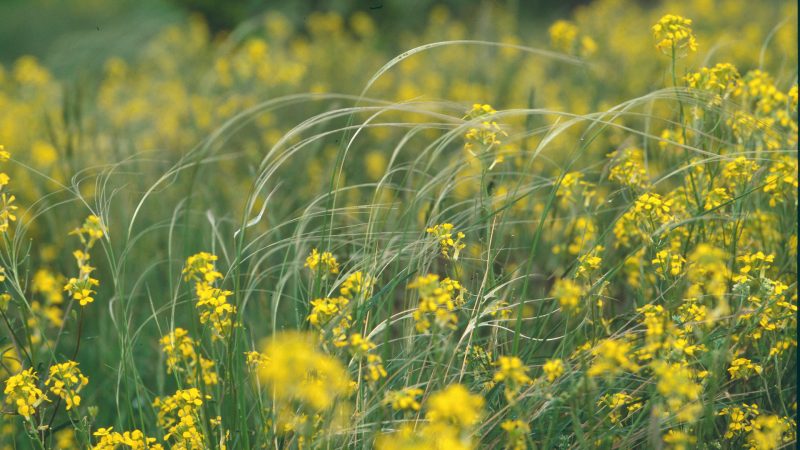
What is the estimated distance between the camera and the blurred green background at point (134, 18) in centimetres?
761

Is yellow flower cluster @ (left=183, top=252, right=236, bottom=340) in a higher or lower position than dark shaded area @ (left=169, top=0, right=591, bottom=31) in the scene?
lower

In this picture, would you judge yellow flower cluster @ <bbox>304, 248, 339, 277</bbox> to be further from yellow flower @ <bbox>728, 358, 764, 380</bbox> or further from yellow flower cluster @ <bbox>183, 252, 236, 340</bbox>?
yellow flower @ <bbox>728, 358, 764, 380</bbox>

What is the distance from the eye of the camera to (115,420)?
2.77 meters

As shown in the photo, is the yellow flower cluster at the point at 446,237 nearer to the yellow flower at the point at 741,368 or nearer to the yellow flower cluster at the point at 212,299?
the yellow flower cluster at the point at 212,299

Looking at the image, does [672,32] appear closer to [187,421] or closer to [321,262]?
[321,262]

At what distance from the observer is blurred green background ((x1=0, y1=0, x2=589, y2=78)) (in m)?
7.61

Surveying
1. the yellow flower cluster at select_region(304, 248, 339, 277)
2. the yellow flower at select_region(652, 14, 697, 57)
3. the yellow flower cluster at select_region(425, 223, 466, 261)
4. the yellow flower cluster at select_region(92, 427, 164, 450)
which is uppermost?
the yellow flower at select_region(652, 14, 697, 57)

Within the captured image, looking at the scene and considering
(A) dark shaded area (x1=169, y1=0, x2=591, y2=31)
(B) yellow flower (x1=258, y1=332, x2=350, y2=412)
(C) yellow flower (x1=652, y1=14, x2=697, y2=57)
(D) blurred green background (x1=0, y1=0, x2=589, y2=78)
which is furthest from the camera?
(A) dark shaded area (x1=169, y1=0, x2=591, y2=31)

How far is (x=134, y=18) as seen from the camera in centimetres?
952

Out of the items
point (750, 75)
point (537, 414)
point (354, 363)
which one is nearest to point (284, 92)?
point (750, 75)

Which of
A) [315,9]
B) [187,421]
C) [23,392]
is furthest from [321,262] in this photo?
[315,9]

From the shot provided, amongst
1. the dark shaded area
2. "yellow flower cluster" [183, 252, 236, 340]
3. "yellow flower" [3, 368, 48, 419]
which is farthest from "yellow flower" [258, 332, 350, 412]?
the dark shaded area

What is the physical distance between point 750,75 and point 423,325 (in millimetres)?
1594

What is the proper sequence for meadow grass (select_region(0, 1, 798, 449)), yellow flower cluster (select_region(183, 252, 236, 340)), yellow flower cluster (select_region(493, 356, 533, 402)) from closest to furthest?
yellow flower cluster (select_region(493, 356, 533, 402)) < meadow grass (select_region(0, 1, 798, 449)) < yellow flower cluster (select_region(183, 252, 236, 340))
